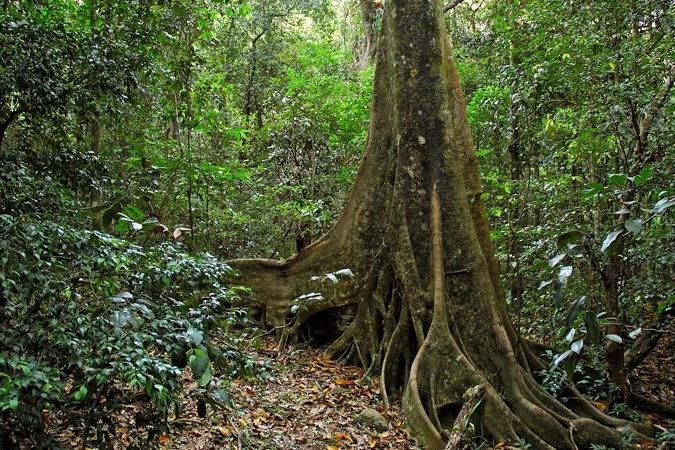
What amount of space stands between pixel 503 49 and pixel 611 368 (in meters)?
5.31

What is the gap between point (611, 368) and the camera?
574 centimetres

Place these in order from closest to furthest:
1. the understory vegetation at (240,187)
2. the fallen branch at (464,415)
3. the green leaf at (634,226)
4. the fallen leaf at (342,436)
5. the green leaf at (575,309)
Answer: the green leaf at (634,226)
the green leaf at (575,309)
the understory vegetation at (240,187)
the fallen branch at (464,415)
the fallen leaf at (342,436)

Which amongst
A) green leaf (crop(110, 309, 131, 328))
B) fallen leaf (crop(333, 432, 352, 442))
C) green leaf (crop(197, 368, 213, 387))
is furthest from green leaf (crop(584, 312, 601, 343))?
fallen leaf (crop(333, 432, 352, 442))

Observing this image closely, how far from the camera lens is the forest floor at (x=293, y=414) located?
165 inches

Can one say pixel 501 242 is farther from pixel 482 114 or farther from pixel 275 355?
pixel 275 355

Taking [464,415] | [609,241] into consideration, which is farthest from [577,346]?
[464,415]

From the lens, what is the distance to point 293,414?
5.17 meters

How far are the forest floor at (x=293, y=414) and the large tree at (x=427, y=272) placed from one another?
292 mm

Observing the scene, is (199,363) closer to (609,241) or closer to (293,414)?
(609,241)

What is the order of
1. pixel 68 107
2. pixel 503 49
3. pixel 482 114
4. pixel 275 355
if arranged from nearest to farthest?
pixel 68 107
pixel 275 355
pixel 503 49
pixel 482 114

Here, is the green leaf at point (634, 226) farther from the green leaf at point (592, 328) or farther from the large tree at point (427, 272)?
the large tree at point (427, 272)

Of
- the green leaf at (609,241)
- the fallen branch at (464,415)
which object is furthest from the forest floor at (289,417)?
the green leaf at (609,241)

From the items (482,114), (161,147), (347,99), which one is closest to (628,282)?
(482,114)

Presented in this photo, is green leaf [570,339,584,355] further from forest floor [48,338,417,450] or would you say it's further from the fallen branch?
the fallen branch
